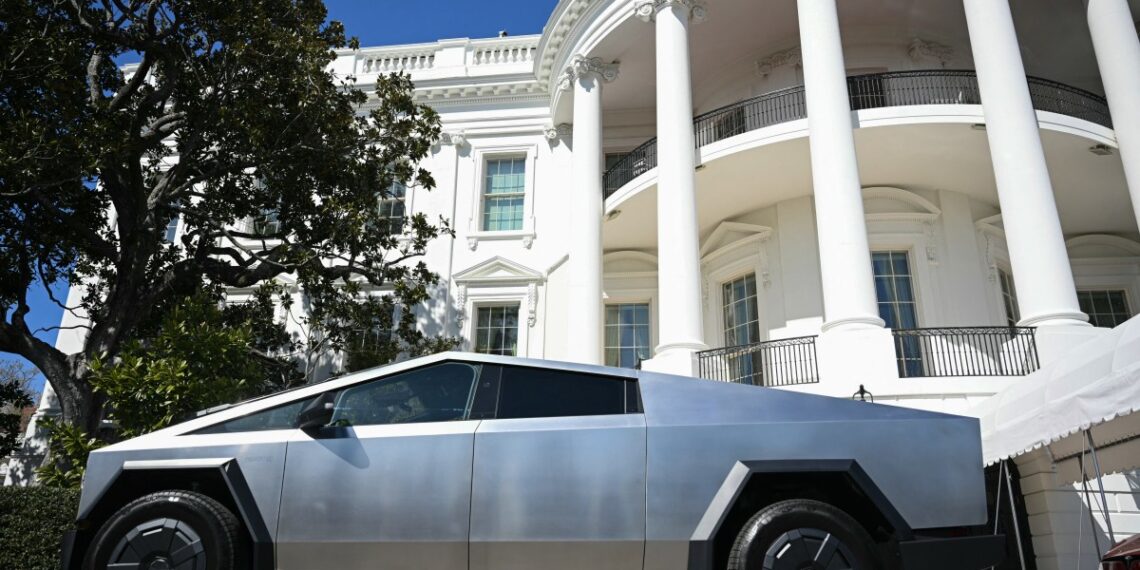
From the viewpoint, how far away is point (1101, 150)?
12422 mm

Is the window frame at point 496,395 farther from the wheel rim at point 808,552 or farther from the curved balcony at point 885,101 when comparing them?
the curved balcony at point 885,101

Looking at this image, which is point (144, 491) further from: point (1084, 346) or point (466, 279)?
point (466, 279)

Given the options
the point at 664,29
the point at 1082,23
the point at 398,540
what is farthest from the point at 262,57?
the point at 1082,23

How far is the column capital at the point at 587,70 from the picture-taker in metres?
15.4

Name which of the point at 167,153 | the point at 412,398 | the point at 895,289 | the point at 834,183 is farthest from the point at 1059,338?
the point at 167,153

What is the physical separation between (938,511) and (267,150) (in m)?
10.0

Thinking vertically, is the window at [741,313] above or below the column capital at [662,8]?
below

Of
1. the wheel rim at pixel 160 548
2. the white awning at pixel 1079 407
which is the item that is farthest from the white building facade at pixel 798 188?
the wheel rim at pixel 160 548

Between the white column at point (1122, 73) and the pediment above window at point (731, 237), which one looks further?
the pediment above window at point (731, 237)

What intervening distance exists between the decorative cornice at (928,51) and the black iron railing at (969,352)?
6.07 m

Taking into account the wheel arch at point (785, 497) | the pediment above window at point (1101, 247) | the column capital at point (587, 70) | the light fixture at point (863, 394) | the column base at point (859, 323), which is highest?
the column capital at point (587, 70)

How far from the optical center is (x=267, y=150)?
10.8m

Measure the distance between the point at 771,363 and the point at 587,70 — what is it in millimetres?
7238

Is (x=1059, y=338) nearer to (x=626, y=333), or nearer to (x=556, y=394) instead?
(x=556, y=394)
